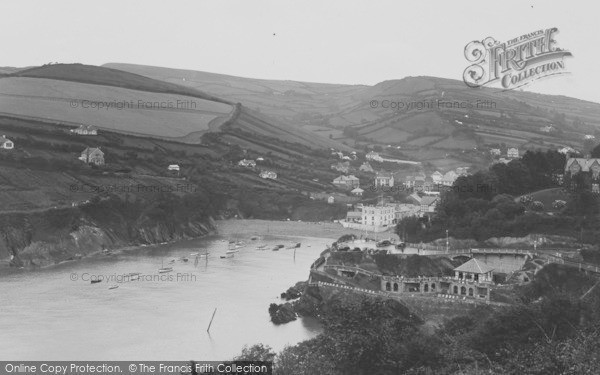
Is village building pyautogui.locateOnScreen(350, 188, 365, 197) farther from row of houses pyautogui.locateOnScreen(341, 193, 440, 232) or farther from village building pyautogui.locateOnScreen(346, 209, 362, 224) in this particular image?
row of houses pyautogui.locateOnScreen(341, 193, 440, 232)

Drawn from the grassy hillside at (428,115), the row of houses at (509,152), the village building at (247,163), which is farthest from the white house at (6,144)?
the row of houses at (509,152)

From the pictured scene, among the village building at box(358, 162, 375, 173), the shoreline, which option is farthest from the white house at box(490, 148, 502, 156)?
the shoreline

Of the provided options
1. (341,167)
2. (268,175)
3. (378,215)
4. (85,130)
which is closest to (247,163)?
(268,175)

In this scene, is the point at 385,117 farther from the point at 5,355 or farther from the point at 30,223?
the point at 5,355

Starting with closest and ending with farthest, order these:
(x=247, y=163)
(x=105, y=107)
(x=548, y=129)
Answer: (x=247, y=163) → (x=105, y=107) → (x=548, y=129)

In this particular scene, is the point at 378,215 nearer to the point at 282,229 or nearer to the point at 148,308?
the point at 282,229

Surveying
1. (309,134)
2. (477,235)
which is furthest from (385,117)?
(477,235)
